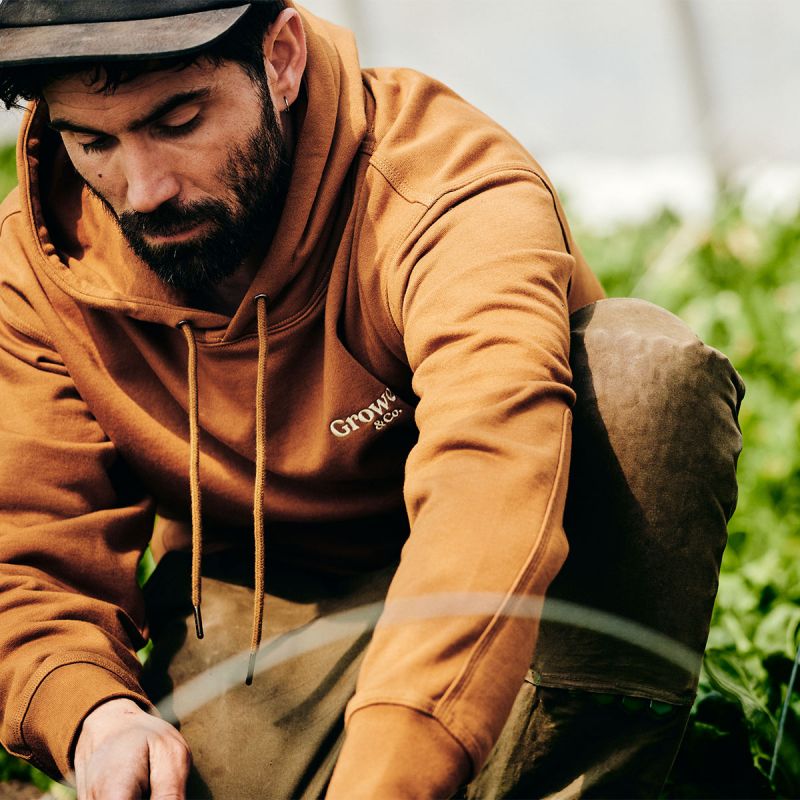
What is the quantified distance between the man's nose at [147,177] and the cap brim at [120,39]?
0.19 m

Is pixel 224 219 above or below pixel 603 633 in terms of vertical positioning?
above

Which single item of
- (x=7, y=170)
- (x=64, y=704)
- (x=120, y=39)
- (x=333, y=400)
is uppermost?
(x=120, y=39)

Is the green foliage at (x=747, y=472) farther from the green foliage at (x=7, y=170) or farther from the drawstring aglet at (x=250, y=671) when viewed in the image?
the green foliage at (x=7, y=170)

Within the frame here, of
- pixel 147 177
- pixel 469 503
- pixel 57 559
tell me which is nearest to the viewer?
pixel 469 503

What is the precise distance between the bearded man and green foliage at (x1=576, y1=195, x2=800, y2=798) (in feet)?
1.23

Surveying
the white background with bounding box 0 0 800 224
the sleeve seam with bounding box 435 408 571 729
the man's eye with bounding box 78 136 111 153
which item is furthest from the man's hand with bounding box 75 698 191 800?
the white background with bounding box 0 0 800 224

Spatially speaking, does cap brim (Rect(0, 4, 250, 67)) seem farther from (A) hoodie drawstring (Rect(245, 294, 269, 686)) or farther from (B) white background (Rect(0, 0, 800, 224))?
(B) white background (Rect(0, 0, 800, 224))

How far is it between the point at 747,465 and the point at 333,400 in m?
1.71

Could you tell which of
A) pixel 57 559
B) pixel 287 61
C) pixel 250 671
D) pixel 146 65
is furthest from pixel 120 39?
pixel 250 671

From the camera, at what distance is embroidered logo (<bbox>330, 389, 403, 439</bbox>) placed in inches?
87.7

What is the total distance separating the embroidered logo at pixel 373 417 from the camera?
7.31 ft

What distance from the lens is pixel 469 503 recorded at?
1.67 metres

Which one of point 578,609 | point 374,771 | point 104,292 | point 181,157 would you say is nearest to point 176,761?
point 374,771

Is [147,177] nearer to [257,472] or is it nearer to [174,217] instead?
[174,217]
